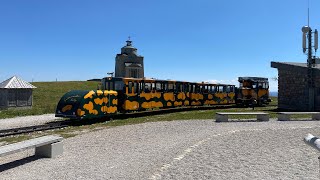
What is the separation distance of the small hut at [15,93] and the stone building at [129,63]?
95.9 feet

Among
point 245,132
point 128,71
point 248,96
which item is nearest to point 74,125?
point 245,132

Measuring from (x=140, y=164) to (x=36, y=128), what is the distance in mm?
9752

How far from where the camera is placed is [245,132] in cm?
1350

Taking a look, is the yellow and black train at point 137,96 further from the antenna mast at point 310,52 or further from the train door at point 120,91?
the antenna mast at point 310,52

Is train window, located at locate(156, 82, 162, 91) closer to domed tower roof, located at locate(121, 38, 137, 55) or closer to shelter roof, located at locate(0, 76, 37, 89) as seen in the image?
shelter roof, located at locate(0, 76, 37, 89)

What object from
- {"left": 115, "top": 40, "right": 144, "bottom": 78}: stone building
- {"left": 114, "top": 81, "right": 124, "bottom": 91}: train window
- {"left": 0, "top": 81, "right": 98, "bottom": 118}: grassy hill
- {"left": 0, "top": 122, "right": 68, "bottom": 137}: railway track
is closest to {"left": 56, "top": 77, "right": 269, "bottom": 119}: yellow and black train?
{"left": 114, "top": 81, "right": 124, "bottom": 91}: train window

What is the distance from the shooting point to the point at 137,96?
2238 cm

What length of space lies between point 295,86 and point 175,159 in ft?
75.9

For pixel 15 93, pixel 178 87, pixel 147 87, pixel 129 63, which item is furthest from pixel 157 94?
pixel 129 63

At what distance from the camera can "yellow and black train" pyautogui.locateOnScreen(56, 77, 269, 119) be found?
18.3 metres

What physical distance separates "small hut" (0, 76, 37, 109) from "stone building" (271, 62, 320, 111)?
73.8 ft

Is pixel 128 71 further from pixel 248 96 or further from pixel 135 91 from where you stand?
pixel 135 91

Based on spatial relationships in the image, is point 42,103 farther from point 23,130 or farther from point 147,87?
point 23,130

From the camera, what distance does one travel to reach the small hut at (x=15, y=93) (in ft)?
96.9
